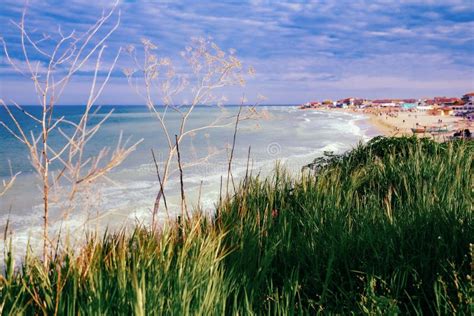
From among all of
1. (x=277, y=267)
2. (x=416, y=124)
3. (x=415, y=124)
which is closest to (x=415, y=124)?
(x=415, y=124)

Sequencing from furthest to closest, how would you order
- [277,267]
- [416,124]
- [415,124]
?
[415,124]
[416,124]
[277,267]

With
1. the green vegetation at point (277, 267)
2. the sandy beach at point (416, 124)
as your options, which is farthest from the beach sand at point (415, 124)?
the green vegetation at point (277, 267)

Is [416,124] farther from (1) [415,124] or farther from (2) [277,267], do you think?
(1) [415,124]

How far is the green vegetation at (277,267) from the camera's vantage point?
2299 millimetres

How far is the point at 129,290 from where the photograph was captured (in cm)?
222

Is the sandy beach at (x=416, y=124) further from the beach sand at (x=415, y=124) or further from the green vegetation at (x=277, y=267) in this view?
the green vegetation at (x=277, y=267)

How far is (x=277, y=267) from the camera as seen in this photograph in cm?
336

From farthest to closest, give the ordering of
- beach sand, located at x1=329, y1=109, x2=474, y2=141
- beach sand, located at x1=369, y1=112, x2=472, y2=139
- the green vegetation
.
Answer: beach sand, located at x1=369, y1=112, x2=472, y2=139, beach sand, located at x1=329, y1=109, x2=474, y2=141, the green vegetation

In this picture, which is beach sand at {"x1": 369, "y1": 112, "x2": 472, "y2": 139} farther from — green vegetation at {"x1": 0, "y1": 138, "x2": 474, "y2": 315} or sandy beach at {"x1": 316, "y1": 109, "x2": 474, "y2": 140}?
green vegetation at {"x1": 0, "y1": 138, "x2": 474, "y2": 315}

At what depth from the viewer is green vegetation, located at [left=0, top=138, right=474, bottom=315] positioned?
230cm

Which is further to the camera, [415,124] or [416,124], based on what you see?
[415,124]

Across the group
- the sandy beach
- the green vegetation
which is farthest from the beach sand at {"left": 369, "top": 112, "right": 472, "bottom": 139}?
Answer: the green vegetation

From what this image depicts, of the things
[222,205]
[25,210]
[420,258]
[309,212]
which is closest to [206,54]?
[222,205]

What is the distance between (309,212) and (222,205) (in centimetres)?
94
